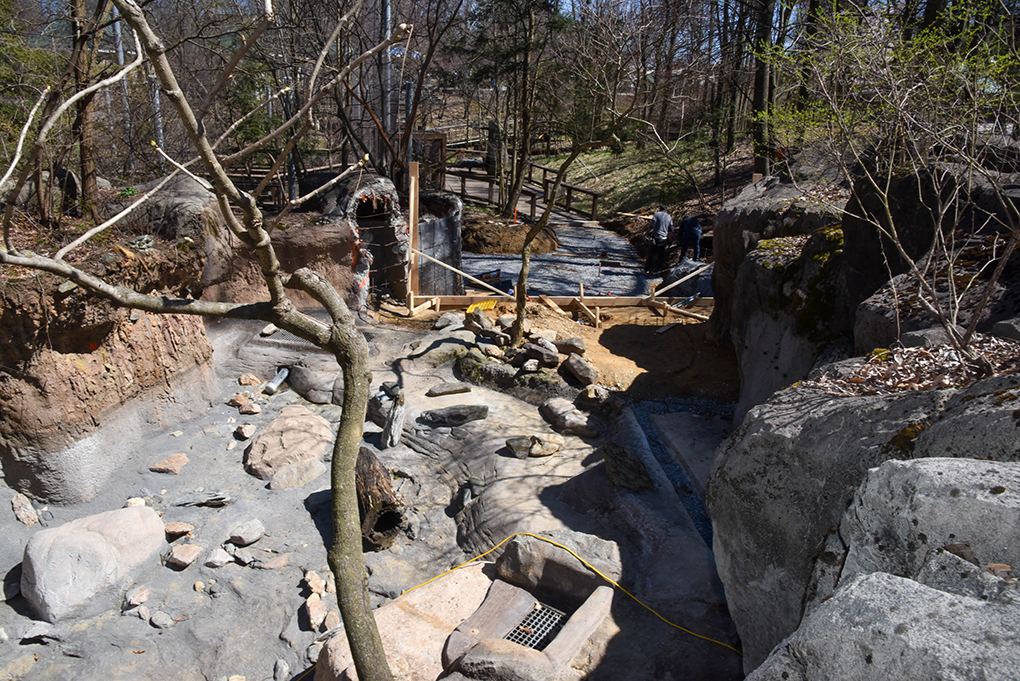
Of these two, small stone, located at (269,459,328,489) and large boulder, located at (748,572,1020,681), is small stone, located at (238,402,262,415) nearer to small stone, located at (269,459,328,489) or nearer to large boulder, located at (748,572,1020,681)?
small stone, located at (269,459,328,489)

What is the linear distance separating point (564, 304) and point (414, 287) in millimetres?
2652

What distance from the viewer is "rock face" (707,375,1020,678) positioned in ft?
6.43

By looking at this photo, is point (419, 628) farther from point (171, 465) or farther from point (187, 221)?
point (187, 221)

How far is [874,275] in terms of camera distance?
A: 6.28 m

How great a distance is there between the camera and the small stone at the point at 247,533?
5.64 m

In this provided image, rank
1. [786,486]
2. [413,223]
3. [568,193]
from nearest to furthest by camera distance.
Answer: [786,486] → [413,223] → [568,193]

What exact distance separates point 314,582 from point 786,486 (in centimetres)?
391

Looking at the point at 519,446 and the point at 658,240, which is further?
the point at 658,240

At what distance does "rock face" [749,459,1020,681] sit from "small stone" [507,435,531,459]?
4.60 meters

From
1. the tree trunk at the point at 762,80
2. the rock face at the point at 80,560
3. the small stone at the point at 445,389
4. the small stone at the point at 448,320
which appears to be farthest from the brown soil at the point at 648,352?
the tree trunk at the point at 762,80

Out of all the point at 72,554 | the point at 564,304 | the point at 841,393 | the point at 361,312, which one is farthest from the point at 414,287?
the point at 841,393

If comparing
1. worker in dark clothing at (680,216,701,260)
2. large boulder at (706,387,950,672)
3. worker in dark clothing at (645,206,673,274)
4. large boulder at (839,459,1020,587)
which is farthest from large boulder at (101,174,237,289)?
worker in dark clothing at (680,216,701,260)

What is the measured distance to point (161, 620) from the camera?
489 cm

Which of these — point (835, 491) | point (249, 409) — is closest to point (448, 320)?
point (249, 409)
